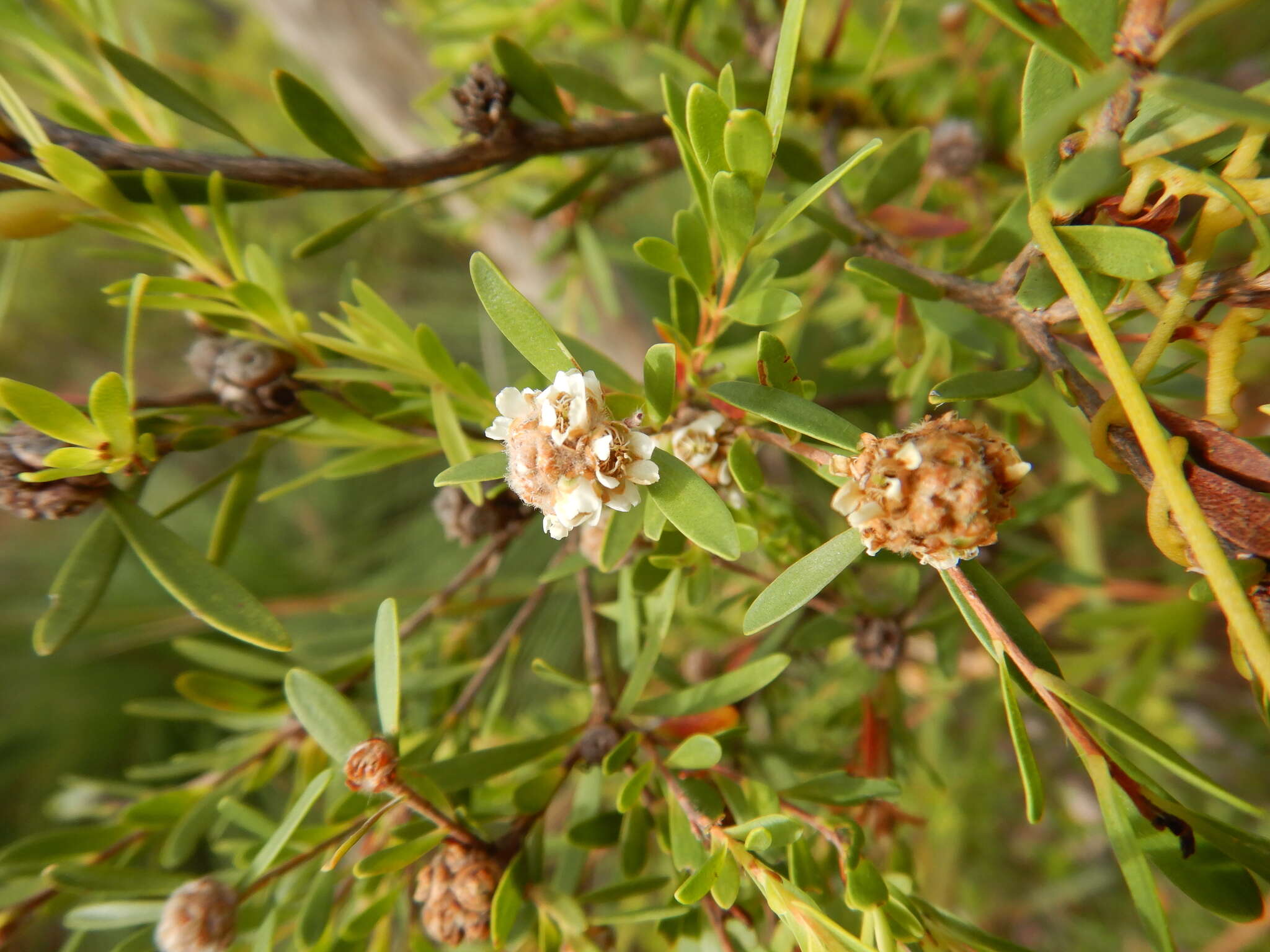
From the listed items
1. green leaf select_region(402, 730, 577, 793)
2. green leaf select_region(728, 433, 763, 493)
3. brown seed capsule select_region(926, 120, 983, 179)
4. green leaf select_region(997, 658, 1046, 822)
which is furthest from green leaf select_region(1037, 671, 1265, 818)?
brown seed capsule select_region(926, 120, 983, 179)

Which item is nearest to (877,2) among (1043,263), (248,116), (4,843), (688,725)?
(1043,263)

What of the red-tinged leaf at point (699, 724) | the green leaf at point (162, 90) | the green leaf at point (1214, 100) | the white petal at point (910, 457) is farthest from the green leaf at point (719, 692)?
the green leaf at point (162, 90)

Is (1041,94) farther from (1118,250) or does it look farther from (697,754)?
(697,754)

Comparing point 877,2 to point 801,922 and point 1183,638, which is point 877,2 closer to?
point 1183,638

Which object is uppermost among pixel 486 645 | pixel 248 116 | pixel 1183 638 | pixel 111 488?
pixel 248 116

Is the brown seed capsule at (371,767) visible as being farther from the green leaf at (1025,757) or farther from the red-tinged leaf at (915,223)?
the red-tinged leaf at (915,223)

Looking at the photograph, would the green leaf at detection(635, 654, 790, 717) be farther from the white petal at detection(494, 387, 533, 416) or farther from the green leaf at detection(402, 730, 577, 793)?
the white petal at detection(494, 387, 533, 416)
